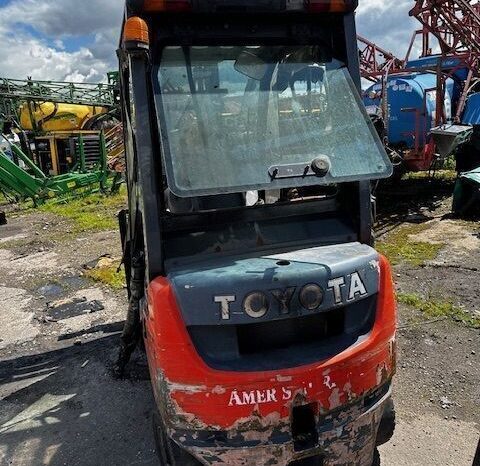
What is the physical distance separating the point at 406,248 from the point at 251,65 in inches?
202

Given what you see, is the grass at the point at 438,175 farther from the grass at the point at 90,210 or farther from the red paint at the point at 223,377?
the red paint at the point at 223,377

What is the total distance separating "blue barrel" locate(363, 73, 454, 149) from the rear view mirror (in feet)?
25.8

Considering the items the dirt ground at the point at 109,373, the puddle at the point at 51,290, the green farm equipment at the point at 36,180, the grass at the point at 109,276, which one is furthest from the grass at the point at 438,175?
the puddle at the point at 51,290

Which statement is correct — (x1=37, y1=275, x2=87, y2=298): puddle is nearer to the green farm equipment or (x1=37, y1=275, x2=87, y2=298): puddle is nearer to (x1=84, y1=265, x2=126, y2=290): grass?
(x1=84, y1=265, x2=126, y2=290): grass

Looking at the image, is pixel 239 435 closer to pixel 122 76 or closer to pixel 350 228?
pixel 350 228

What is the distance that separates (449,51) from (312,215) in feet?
31.5

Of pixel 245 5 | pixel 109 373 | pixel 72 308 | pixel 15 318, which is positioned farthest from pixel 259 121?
pixel 15 318

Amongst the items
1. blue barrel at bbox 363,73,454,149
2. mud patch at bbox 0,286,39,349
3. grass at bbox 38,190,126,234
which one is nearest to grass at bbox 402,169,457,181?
blue barrel at bbox 363,73,454,149

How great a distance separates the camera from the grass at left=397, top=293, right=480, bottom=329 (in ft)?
15.0

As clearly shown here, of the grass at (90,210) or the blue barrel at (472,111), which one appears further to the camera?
the blue barrel at (472,111)

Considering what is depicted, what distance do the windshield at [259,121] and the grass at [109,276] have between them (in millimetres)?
4129

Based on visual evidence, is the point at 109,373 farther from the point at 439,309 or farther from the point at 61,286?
the point at 439,309

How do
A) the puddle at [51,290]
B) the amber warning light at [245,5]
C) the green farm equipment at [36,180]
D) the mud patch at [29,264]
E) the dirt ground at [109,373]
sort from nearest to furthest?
the amber warning light at [245,5] < the dirt ground at [109,373] < the puddle at [51,290] < the mud patch at [29,264] < the green farm equipment at [36,180]

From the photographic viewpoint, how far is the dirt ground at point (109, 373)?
123 inches
